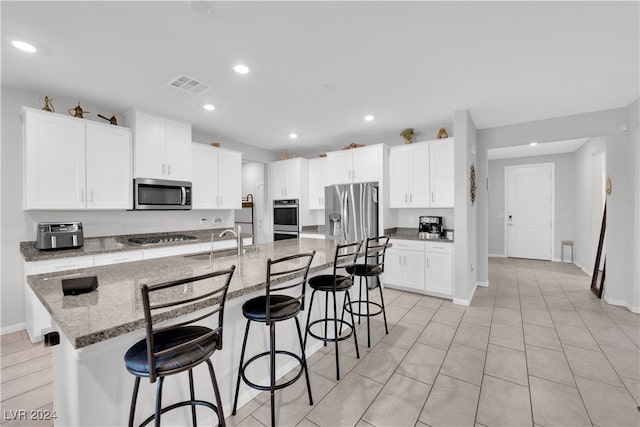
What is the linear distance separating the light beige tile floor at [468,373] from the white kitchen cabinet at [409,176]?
1.67m

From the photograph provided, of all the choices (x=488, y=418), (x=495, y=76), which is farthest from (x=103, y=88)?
(x=488, y=418)

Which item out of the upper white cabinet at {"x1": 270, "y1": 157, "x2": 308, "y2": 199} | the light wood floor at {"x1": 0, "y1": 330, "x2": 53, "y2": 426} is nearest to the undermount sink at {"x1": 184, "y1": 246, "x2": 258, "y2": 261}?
the light wood floor at {"x1": 0, "y1": 330, "x2": 53, "y2": 426}

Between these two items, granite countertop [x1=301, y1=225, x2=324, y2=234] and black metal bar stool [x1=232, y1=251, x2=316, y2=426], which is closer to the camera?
black metal bar stool [x1=232, y1=251, x2=316, y2=426]

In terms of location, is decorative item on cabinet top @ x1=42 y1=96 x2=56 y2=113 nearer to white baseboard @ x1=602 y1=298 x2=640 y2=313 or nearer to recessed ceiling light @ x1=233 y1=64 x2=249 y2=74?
recessed ceiling light @ x1=233 y1=64 x2=249 y2=74

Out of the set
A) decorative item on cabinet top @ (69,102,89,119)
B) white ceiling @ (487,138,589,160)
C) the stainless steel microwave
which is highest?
white ceiling @ (487,138,589,160)

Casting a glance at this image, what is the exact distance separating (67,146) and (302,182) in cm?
344

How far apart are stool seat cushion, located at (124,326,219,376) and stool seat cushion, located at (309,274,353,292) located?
102cm

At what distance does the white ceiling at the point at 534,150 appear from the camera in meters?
5.54

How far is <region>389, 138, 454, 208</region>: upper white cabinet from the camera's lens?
13.1ft

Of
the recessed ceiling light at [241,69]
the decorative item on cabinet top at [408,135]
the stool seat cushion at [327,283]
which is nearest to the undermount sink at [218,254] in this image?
the stool seat cushion at [327,283]

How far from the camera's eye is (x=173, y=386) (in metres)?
1.43

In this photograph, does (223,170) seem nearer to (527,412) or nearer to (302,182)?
(302,182)

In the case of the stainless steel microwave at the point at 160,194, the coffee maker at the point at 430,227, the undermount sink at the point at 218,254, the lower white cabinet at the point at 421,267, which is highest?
the stainless steel microwave at the point at 160,194

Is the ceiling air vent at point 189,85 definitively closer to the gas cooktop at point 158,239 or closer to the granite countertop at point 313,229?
the gas cooktop at point 158,239
